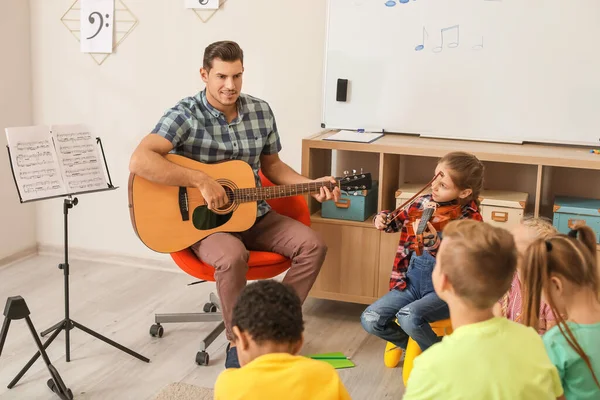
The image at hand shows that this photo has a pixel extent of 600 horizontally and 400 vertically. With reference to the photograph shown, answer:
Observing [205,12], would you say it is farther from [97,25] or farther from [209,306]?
[209,306]

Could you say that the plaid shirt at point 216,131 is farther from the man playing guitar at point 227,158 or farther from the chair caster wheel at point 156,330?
the chair caster wheel at point 156,330

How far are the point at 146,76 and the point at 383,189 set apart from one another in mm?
1489

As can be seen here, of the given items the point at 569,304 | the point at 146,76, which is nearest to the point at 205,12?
the point at 146,76

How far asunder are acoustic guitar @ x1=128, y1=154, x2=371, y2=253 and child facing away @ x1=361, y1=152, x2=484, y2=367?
0.40 meters

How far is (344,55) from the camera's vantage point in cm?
347

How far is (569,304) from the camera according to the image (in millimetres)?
1814

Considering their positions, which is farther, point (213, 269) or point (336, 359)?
point (336, 359)

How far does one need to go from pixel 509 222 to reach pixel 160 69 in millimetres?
1950

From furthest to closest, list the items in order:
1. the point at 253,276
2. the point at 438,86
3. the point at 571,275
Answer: the point at 438,86
the point at 253,276
the point at 571,275

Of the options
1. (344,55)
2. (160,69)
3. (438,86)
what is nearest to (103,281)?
(160,69)

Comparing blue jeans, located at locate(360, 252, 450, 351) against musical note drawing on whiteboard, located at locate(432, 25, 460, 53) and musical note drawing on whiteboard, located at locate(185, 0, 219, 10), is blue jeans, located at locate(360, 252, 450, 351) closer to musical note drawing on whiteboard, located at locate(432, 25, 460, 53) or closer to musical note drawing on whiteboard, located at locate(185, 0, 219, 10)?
musical note drawing on whiteboard, located at locate(432, 25, 460, 53)

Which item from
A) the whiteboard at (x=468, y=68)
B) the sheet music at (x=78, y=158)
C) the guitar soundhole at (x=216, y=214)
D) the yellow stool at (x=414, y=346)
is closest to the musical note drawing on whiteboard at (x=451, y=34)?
the whiteboard at (x=468, y=68)

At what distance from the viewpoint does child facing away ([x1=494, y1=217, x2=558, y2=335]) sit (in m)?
1.97

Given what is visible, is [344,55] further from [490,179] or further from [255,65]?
[490,179]
